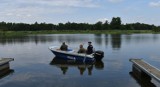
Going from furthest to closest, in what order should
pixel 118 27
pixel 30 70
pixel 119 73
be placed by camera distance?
pixel 118 27, pixel 30 70, pixel 119 73

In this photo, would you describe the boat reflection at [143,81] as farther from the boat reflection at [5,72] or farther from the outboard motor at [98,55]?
the boat reflection at [5,72]

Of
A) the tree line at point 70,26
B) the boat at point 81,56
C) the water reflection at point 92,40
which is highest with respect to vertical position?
the tree line at point 70,26

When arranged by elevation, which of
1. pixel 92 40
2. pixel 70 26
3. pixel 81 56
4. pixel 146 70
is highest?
pixel 70 26

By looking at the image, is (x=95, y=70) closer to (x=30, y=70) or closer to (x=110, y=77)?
(x=110, y=77)

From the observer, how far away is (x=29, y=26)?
6467 inches

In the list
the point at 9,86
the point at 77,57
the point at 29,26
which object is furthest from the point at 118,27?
the point at 9,86

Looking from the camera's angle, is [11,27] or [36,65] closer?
[36,65]

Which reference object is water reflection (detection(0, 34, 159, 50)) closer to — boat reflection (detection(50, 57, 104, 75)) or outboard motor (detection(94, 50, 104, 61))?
outboard motor (detection(94, 50, 104, 61))

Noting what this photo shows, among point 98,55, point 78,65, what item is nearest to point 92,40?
point 98,55

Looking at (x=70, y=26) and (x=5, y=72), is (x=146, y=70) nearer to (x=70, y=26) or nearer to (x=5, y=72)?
(x=5, y=72)

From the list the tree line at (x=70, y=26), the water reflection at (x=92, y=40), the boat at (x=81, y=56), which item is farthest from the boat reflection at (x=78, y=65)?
the tree line at (x=70, y=26)

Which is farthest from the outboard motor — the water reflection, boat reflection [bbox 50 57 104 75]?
the water reflection

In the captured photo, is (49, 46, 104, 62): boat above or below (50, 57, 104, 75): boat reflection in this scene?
above

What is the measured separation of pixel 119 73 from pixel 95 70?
2353 mm
